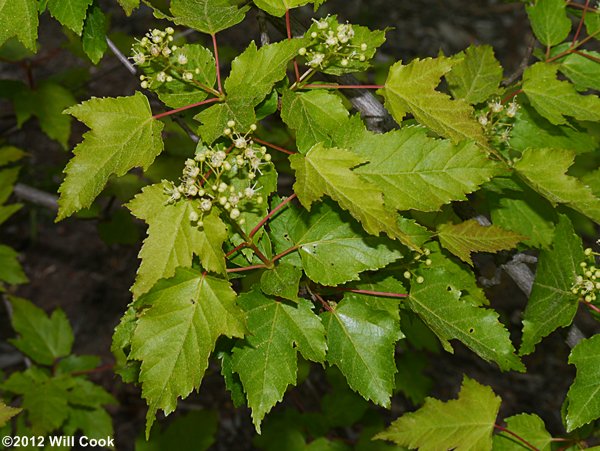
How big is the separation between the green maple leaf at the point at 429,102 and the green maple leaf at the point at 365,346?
545 mm

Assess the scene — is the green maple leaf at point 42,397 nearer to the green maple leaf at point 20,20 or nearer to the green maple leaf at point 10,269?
the green maple leaf at point 10,269

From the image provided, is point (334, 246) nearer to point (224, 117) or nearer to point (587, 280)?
point (224, 117)

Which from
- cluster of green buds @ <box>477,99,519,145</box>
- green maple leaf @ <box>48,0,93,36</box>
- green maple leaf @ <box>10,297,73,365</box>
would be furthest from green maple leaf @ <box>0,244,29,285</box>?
cluster of green buds @ <box>477,99,519,145</box>

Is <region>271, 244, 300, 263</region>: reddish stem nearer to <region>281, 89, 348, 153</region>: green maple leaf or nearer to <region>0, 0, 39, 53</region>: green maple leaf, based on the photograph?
<region>281, 89, 348, 153</region>: green maple leaf

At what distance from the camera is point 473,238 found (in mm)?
1881

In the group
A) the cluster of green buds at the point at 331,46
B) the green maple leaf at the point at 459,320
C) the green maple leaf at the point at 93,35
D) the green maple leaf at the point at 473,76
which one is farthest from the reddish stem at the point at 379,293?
the green maple leaf at the point at 93,35

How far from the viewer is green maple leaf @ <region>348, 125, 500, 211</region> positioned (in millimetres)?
1647

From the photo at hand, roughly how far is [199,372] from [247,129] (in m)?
0.63

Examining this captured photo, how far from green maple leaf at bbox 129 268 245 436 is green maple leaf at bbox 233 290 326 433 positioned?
0.11 meters

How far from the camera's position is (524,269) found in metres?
2.28

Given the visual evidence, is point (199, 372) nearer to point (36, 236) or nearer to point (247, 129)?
point (247, 129)

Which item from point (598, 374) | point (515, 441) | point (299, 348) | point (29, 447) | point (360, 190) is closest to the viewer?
point (360, 190)

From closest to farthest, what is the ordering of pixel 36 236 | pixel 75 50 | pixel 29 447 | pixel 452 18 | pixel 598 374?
pixel 598 374 < pixel 29 447 < pixel 75 50 < pixel 36 236 < pixel 452 18

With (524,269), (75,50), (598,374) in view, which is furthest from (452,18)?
(598,374)
